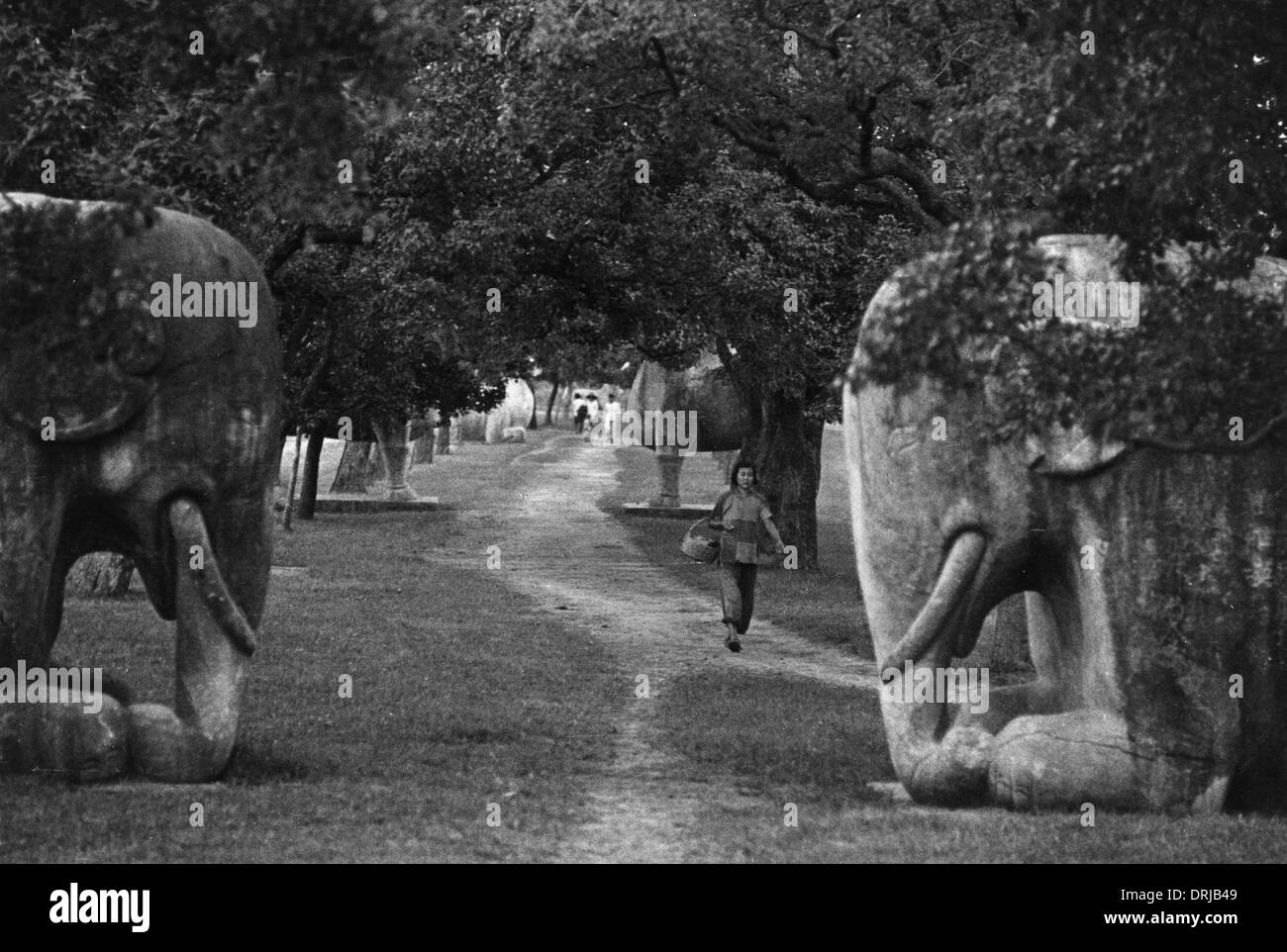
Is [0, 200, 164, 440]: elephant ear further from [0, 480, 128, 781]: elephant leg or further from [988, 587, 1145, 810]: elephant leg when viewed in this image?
[988, 587, 1145, 810]: elephant leg

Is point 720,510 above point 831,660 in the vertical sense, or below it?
above

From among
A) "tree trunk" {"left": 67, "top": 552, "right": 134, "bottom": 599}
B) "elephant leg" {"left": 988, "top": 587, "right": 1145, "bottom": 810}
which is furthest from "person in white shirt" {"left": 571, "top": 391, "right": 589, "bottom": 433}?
"elephant leg" {"left": 988, "top": 587, "right": 1145, "bottom": 810}

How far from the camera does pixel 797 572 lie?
93.6ft

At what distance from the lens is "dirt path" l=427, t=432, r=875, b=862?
33.0ft

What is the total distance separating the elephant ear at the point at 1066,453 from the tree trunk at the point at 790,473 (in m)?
18.9

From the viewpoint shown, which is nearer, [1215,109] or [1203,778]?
[1215,109]

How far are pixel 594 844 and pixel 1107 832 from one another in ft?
8.05

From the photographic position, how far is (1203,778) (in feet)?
32.1

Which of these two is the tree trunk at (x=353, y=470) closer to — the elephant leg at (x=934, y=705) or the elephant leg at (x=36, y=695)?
the elephant leg at (x=36, y=695)

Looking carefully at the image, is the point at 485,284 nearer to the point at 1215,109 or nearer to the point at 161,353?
the point at 161,353

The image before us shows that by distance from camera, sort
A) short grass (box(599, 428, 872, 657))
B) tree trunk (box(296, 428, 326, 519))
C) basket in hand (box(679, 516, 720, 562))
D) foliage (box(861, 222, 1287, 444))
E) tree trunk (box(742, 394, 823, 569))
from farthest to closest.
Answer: tree trunk (box(296, 428, 326, 519)) → tree trunk (box(742, 394, 823, 569)) → basket in hand (box(679, 516, 720, 562)) → short grass (box(599, 428, 872, 657)) → foliage (box(861, 222, 1287, 444))

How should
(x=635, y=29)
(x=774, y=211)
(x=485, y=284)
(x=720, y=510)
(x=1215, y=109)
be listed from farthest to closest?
(x=774, y=211), (x=485, y=284), (x=720, y=510), (x=635, y=29), (x=1215, y=109)

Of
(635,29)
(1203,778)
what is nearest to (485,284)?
(635,29)

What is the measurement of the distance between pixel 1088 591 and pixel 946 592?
2.32 ft
